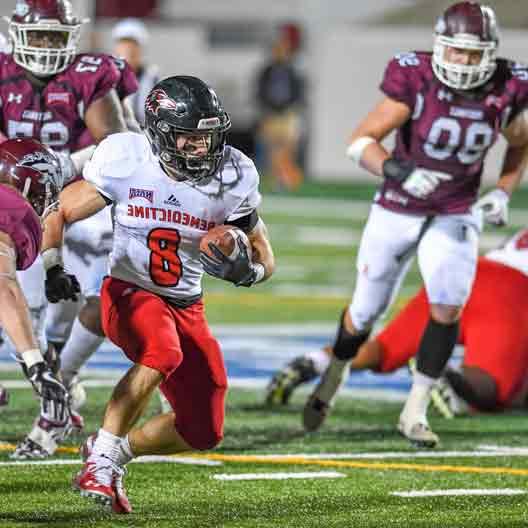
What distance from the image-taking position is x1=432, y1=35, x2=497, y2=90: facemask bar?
6.25m

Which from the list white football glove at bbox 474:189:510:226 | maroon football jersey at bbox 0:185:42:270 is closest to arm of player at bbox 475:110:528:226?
white football glove at bbox 474:189:510:226

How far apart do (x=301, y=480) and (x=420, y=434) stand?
894 millimetres

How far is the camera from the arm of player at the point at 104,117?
6.04 m

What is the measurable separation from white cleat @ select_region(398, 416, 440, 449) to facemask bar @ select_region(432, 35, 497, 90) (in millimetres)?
1327

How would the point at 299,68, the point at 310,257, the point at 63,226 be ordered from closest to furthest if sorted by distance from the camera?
the point at 63,226 < the point at 310,257 < the point at 299,68

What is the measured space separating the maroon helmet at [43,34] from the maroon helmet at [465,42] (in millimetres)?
1427

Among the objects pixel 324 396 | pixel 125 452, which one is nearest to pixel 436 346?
pixel 324 396

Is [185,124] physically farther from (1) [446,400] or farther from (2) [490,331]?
(2) [490,331]

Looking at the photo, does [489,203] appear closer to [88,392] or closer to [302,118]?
[88,392]

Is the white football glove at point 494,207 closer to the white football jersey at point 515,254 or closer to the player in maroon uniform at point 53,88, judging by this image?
the white football jersey at point 515,254

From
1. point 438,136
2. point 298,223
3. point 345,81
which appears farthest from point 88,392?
point 345,81

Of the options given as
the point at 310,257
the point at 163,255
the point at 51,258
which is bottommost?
the point at 310,257

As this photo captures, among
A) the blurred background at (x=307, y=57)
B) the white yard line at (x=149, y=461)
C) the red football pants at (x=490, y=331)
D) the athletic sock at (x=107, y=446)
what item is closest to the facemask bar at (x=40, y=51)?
the white yard line at (x=149, y=461)

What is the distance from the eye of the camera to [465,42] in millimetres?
6242
